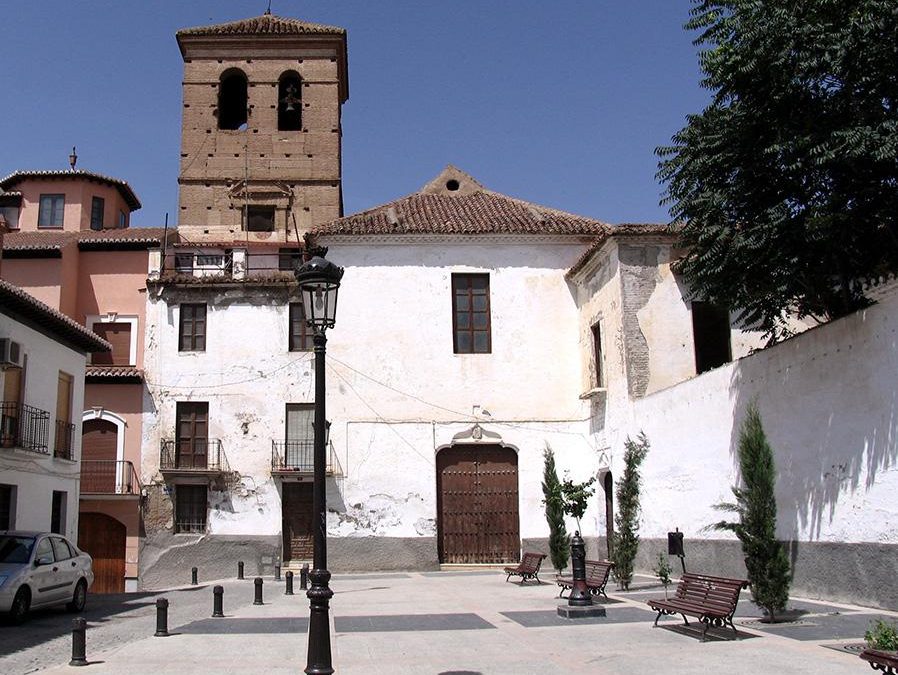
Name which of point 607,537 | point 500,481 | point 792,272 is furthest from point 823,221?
point 500,481

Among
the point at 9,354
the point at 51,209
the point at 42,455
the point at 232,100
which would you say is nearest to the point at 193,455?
the point at 42,455

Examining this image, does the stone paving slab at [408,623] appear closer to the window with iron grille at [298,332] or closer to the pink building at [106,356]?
the window with iron grille at [298,332]

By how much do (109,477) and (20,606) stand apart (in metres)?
11.9

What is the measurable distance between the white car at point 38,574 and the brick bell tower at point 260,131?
51.0 feet

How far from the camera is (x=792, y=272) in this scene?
13539 millimetres

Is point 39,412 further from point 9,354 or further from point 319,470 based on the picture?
point 319,470

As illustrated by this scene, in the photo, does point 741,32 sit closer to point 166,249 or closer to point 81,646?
point 81,646

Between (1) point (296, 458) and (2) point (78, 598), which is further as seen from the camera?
(1) point (296, 458)

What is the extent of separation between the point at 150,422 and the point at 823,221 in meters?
19.0

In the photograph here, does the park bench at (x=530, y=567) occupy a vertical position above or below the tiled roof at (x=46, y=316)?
below

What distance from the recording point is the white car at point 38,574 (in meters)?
13.3

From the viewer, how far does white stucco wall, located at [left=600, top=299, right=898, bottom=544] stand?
11.8m

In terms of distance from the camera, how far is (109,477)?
24.9m

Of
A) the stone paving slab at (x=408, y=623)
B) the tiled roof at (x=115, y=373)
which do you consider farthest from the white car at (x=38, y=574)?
the tiled roof at (x=115, y=373)
